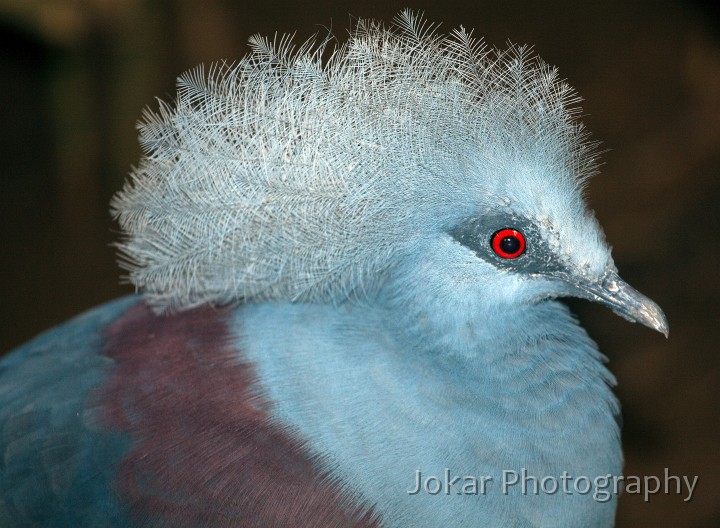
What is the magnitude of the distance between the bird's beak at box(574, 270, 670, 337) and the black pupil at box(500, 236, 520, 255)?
17 centimetres

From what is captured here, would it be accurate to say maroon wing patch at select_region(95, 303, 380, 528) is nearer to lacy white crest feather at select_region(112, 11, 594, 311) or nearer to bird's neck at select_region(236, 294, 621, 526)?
bird's neck at select_region(236, 294, 621, 526)

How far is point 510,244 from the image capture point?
65.7 inches

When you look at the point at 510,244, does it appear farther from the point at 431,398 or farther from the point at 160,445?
the point at 160,445

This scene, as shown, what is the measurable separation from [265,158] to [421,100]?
1.19ft

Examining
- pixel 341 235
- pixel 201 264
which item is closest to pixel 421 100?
pixel 341 235

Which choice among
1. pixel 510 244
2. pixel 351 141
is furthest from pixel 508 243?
pixel 351 141

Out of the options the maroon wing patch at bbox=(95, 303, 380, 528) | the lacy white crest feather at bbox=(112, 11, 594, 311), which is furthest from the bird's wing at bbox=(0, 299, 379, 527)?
the lacy white crest feather at bbox=(112, 11, 594, 311)

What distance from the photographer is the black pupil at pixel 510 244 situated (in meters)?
1.67

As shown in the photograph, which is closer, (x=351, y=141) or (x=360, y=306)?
(x=351, y=141)

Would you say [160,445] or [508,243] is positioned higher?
[508,243]

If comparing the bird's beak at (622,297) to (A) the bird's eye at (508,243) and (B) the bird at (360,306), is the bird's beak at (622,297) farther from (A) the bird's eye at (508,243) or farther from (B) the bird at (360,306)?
(A) the bird's eye at (508,243)

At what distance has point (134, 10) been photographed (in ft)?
12.6

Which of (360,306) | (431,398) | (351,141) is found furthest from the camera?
(360,306)

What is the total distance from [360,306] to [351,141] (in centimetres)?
42
